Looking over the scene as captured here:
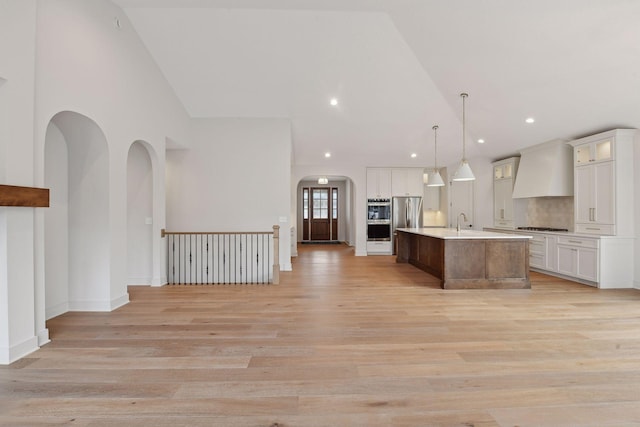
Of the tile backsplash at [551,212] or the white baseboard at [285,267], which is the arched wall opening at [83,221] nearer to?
the white baseboard at [285,267]

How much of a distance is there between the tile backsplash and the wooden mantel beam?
7981 millimetres

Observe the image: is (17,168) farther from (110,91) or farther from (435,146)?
(435,146)

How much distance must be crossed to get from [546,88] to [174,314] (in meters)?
5.89

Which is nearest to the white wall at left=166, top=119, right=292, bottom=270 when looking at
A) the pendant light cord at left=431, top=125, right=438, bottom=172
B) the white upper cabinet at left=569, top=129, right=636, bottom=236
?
the pendant light cord at left=431, top=125, right=438, bottom=172

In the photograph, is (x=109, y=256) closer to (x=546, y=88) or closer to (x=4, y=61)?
(x=4, y=61)

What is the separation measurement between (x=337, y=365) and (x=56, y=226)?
359cm

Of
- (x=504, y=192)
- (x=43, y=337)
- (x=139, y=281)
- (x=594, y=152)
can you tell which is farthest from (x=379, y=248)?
(x=43, y=337)

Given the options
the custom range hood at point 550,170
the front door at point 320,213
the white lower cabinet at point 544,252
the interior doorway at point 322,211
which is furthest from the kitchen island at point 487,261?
the front door at point 320,213

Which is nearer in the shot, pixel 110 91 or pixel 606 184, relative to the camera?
pixel 110 91

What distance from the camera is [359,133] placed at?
7559 mm

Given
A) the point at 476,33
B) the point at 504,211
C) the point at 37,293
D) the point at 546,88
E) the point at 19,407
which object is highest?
the point at 476,33

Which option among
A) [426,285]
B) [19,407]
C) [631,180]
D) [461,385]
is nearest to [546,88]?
[631,180]

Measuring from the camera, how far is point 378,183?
373 inches

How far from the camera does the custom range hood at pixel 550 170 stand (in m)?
6.08
